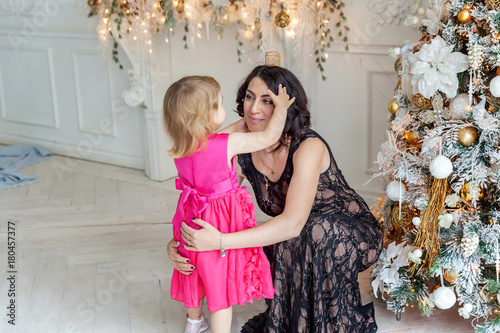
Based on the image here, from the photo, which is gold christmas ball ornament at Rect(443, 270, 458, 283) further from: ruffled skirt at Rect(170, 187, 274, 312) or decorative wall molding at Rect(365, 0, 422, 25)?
decorative wall molding at Rect(365, 0, 422, 25)

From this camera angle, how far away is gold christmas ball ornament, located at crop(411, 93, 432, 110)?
193cm

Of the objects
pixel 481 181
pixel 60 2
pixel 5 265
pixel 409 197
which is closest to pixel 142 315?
pixel 5 265

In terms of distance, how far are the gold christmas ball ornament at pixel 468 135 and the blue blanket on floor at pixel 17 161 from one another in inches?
114

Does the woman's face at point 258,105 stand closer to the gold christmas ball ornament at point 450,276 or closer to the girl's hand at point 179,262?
the girl's hand at point 179,262

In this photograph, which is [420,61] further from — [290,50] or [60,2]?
[60,2]

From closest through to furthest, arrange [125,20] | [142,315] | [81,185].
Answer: [142,315] < [125,20] < [81,185]

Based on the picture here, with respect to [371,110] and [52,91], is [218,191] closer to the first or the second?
[371,110]

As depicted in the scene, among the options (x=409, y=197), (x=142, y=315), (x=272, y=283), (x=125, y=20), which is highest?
(x=125, y=20)

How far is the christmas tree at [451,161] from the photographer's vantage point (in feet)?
5.97

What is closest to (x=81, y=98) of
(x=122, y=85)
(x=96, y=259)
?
(x=122, y=85)

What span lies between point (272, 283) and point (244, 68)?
1.96m

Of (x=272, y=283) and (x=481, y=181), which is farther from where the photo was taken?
(x=272, y=283)

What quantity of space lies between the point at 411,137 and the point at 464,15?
423mm

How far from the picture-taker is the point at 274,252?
2010 mm
